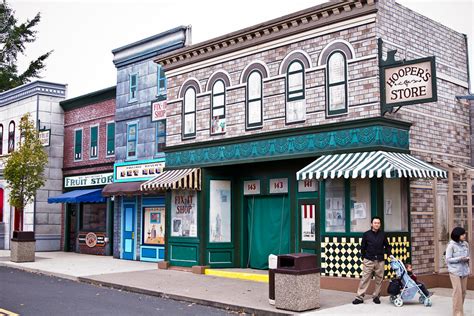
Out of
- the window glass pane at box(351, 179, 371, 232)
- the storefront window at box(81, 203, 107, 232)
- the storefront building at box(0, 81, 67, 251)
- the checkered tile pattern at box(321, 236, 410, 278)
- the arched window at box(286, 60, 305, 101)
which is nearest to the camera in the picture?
the checkered tile pattern at box(321, 236, 410, 278)

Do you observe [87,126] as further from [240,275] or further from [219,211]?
[240,275]

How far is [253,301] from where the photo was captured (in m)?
12.2

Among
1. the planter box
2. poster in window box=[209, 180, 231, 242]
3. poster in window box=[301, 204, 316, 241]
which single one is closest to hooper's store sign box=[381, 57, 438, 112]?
poster in window box=[301, 204, 316, 241]

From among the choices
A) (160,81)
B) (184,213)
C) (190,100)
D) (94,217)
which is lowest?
(94,217)

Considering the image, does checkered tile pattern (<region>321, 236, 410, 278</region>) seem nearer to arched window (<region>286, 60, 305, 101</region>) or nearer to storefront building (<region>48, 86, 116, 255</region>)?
arched window (<region>286, 60, 305, 101</region>)

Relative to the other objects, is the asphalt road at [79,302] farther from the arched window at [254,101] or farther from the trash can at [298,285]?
the arched window at [254,101]

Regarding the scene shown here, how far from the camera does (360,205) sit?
44.1 feet

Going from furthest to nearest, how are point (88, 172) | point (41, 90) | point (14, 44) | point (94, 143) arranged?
point (14, 44)
point (41, 90)
point (88, 172)
point (94, 143)

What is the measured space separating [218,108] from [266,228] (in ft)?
12.7

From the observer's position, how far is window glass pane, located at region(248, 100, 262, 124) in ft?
53.2

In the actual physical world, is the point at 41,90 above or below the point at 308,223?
above

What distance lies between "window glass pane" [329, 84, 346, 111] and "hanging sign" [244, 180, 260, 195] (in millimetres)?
4076

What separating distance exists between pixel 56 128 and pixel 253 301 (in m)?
18.1

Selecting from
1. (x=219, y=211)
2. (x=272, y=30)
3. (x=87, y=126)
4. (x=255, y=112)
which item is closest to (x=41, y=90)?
(x=87, y=126)
